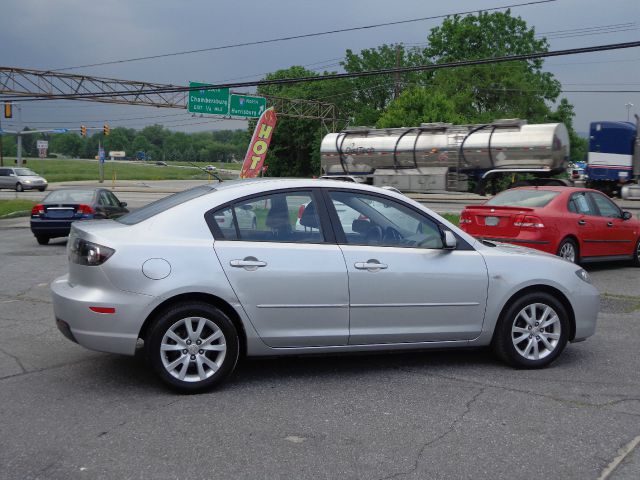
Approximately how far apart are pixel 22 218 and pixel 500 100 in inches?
→ 1621

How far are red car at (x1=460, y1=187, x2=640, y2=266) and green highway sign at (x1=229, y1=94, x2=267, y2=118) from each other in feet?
94.6

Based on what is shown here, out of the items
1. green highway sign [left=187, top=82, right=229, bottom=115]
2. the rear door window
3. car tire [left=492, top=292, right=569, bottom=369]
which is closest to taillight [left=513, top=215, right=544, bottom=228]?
car tire [left=492, top=292, right=569, bottom=369]

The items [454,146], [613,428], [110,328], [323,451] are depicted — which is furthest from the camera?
[454,146]

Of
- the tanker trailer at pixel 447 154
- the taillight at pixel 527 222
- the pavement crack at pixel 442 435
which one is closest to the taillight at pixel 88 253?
the pavement crack at pixel 442 435

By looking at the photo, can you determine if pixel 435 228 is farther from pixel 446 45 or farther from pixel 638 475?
pixel 446 45

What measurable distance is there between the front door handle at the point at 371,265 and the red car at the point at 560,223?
19.1 feet

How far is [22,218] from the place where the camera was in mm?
24953

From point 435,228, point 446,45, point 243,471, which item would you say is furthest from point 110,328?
point 446,45

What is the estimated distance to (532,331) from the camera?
588cm

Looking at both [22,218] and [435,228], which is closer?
[435,228]

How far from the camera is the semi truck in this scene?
2823cm

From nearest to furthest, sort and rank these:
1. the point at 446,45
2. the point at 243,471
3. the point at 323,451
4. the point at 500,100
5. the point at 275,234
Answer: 1. the point at 243,471
2. the point at 323,451
3. the point at 275,234
4. the point at 500,100
5. the point at 446,45

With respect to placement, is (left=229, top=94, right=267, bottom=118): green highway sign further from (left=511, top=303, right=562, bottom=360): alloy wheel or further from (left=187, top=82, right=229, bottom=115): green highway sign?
(left=511, top=303, right=562, bottom=360): alloy wheel

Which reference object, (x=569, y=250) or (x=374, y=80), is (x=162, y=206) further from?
(x=374, y=80)
